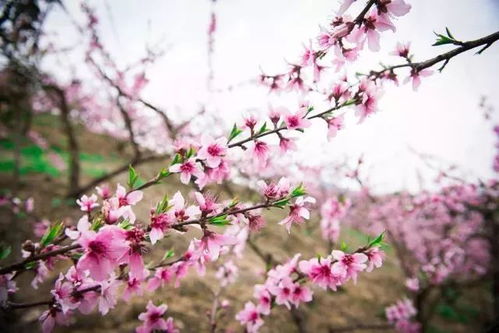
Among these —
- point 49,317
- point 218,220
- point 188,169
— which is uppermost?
point 188,169

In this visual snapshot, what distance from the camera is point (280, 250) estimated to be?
10109 millimetres

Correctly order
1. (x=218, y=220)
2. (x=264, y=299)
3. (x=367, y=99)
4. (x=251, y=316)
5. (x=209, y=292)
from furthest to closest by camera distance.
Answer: (x=209, y=292)
(x=251, y=316)
(x=264, y=299)
(x=367, y=99)
(x=218, y=220)

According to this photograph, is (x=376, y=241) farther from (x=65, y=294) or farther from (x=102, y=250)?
(x=65, y=294)

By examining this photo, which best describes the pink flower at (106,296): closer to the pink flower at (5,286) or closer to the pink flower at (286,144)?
the pink flower at (5,286)

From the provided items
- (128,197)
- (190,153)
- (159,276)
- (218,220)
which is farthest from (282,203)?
(159,276)

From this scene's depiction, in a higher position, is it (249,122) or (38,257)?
(249,122)

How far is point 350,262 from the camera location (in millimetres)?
1825

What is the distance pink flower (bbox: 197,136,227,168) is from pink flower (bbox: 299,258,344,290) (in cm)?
88

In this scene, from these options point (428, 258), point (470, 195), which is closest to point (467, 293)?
point (428, 258)

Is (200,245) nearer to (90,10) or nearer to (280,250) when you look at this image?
(90,10)

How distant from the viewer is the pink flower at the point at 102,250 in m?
1.16

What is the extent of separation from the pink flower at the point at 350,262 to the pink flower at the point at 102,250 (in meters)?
1.22

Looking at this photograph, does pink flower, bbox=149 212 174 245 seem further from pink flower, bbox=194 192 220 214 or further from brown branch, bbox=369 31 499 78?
brown branch, bbox=369 31 499 78

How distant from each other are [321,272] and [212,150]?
1.07m
